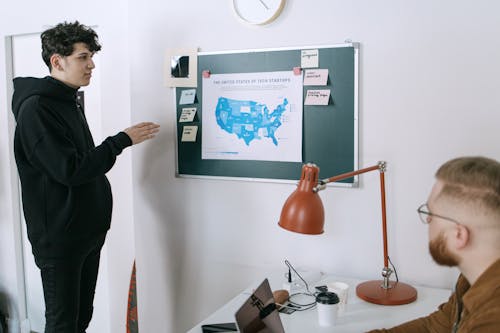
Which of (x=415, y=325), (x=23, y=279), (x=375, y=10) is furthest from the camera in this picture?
(x=23, y=279)

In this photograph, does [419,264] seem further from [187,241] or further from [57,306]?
[57,306]

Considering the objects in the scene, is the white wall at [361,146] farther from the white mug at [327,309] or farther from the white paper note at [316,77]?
the white mug at [327,309]

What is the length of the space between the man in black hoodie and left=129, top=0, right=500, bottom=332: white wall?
Result: 0.34 metres

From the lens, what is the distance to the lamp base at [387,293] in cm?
178

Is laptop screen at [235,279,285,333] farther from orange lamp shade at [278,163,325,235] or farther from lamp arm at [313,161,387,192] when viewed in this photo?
lamp arm at [313,161,387,192]

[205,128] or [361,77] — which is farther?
[205,128]

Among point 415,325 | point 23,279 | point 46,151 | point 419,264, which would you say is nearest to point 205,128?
point 46,151

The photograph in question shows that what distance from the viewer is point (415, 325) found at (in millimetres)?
1453

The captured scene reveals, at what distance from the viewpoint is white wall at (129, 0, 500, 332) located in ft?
6.11

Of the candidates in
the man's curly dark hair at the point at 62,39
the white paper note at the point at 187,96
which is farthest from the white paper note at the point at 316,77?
the man's curly dark hair at the point at 62,39

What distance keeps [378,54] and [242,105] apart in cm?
61

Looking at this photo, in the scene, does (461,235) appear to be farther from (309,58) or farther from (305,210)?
(309,58)

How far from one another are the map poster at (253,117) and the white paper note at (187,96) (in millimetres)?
58

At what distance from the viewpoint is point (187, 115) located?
7.79 feet
